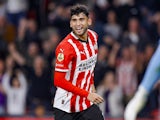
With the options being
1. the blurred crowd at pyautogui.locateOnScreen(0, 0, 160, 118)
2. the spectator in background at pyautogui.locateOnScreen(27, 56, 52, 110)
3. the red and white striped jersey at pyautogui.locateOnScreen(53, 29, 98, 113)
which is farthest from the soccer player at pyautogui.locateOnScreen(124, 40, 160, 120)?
the spectator in background at pyautogui.locateOnScreen(27, 56, 52, 110)

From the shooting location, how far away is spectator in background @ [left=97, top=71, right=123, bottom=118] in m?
13.6

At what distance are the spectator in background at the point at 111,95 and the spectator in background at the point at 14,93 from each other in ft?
4.60

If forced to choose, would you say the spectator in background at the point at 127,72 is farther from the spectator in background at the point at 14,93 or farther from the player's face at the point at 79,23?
the player's face at the point at 79,23

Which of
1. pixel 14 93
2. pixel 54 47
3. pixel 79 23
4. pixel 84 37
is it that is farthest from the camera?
pixel 54 47

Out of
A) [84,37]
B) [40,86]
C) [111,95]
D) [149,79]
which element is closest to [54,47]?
[40,86]

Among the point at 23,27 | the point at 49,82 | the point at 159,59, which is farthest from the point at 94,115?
the point at 23,27

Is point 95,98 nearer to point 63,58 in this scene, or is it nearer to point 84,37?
point 63,58

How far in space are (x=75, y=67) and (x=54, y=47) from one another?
6.16 meters

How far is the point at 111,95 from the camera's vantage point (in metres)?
13.7

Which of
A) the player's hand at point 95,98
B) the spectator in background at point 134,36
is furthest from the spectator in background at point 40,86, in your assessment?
the player's hand at point 95,98

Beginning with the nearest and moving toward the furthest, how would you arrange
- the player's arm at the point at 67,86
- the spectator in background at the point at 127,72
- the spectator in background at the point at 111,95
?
the player's arm at the point at 67,86 < the spectator in background at the point at 111,95 < the spectator in background at the point at 127,72

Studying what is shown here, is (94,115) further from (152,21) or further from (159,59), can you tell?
(152,21)

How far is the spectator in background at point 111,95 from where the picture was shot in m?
13.6

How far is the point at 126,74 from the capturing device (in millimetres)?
14234
